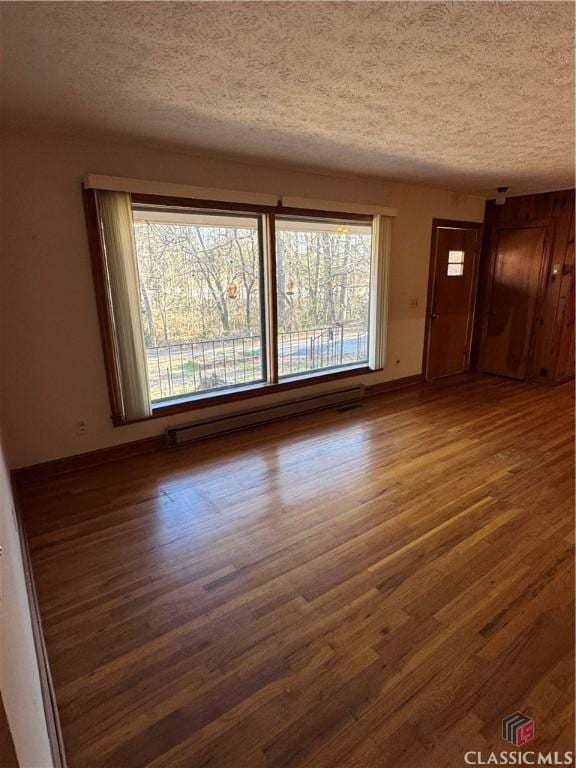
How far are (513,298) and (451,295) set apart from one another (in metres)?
0.87

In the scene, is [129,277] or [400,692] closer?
[400,692]

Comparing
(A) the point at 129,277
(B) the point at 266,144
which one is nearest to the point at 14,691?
(A) the point at 129,277

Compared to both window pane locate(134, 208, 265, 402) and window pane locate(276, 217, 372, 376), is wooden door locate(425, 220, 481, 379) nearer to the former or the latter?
window pane locate(276, 217, 372, 376)

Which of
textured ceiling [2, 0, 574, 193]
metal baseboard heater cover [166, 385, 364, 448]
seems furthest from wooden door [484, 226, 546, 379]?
metal baseboard heater cover [166, 385, 364, 448]

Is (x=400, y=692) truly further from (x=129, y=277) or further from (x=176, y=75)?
(x=129, y=277)

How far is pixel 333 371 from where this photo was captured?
4707mm

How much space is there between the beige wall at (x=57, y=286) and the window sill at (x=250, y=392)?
128 millimetres

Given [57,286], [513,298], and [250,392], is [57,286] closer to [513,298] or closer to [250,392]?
[250,392]

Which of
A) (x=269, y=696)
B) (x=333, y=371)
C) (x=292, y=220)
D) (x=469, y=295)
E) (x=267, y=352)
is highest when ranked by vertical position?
(x=292, y=220)

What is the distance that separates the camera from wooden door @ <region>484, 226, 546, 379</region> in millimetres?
5284

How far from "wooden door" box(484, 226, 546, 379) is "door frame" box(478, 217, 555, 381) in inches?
0.9

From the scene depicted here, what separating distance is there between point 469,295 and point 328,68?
468cm

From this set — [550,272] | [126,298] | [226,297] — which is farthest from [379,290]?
[126,298]

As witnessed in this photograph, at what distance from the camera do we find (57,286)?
2.88 metres
